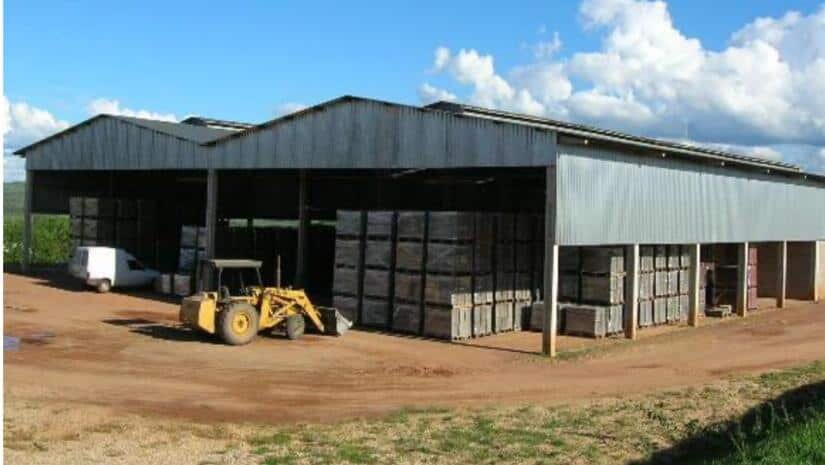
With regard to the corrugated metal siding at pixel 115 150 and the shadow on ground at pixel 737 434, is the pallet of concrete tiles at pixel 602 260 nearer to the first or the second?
the shadow on ground at pixel 737 434

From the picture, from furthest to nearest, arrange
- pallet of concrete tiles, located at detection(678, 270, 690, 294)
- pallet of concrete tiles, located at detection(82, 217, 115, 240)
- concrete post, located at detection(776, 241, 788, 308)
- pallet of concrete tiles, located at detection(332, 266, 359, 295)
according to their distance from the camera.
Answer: concrete post, located at detection(776, 241, 788, 308)
pallet of concrete tiles, located at detection(82, 217, 115, 240)
pallet of concrete tiles, located at detection(678, 270, 690, 294)
pallet of concrete tiles, located at detection(332, 266, 359, 295)

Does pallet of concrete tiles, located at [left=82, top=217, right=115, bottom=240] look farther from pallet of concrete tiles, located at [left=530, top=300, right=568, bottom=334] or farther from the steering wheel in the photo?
pallet of concrete tiles, located at [left=530, top=300, right=568, bottom=334]

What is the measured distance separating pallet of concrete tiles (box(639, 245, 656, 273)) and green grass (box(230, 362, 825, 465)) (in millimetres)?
10773

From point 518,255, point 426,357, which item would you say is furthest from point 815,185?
point 426,357

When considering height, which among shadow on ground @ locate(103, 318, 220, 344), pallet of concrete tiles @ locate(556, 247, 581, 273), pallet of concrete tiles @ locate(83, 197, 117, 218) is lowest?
shadow on ground @ locate(103, 318, 220, 344)

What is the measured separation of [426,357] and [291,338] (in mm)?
3771

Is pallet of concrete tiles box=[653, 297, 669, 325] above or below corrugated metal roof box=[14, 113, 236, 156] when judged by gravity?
below

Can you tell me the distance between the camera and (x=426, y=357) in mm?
20766

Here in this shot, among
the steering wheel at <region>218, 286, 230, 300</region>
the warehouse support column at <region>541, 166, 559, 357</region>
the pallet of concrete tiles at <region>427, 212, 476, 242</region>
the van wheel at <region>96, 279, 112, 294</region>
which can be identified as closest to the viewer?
the warehouse support column at <region>541, 166, 559, 357</region>

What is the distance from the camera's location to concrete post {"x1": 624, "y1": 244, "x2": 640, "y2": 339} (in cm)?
2455

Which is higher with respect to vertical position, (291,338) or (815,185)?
(815,185)

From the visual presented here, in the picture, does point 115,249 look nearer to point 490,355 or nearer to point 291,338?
point 291,338

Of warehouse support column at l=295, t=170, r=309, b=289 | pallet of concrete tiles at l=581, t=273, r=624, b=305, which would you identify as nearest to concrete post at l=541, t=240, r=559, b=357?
pallet of concrete tiles at l=581, t=273, r=624, b=305

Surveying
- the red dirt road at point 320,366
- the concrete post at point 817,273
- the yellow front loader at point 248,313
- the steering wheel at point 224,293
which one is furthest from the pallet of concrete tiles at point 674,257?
the steering wheel at point 224,293
